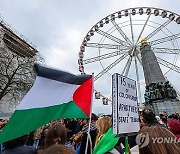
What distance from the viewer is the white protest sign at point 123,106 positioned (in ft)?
8.58

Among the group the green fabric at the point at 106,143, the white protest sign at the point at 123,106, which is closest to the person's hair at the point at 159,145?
the white protest sign at the point at 123,106

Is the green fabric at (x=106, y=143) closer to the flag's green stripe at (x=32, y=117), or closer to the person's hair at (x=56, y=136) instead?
the flag's green stripe at (x=32, y=117)

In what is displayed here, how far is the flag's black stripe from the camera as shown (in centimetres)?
290

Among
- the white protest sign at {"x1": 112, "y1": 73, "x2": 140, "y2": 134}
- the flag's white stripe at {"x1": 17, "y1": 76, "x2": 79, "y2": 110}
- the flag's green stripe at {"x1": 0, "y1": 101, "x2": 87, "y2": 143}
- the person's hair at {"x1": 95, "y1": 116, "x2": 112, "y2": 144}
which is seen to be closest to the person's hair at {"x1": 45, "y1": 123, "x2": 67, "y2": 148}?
the flag's green stripe at {"x1": 0, "y1": 101, "x2": 87, "y2": 143}

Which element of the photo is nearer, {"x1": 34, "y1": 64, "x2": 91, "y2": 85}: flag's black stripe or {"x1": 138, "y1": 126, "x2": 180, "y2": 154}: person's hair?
{"x1": 138, "y1": 126, "x2": 180, "y2": 154}: person's hair

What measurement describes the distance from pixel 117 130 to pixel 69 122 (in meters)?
5.69

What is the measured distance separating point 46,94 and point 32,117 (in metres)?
0.34

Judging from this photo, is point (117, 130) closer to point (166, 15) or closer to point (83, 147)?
point (83, 147)

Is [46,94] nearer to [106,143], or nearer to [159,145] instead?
[106,143]

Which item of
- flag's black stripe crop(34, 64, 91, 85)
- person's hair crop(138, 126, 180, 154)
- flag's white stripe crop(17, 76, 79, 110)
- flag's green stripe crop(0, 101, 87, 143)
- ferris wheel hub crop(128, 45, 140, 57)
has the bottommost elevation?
person's hair crop(138, 126, 180, 154)

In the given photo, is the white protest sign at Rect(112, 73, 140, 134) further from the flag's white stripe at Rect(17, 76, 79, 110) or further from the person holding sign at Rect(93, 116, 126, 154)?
the flag's white stripe at Rect(17, 76, 79, 110)

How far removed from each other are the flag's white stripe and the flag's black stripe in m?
0.05

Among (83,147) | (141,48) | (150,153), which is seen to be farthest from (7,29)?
(150,153)

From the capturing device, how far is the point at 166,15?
981 inches
